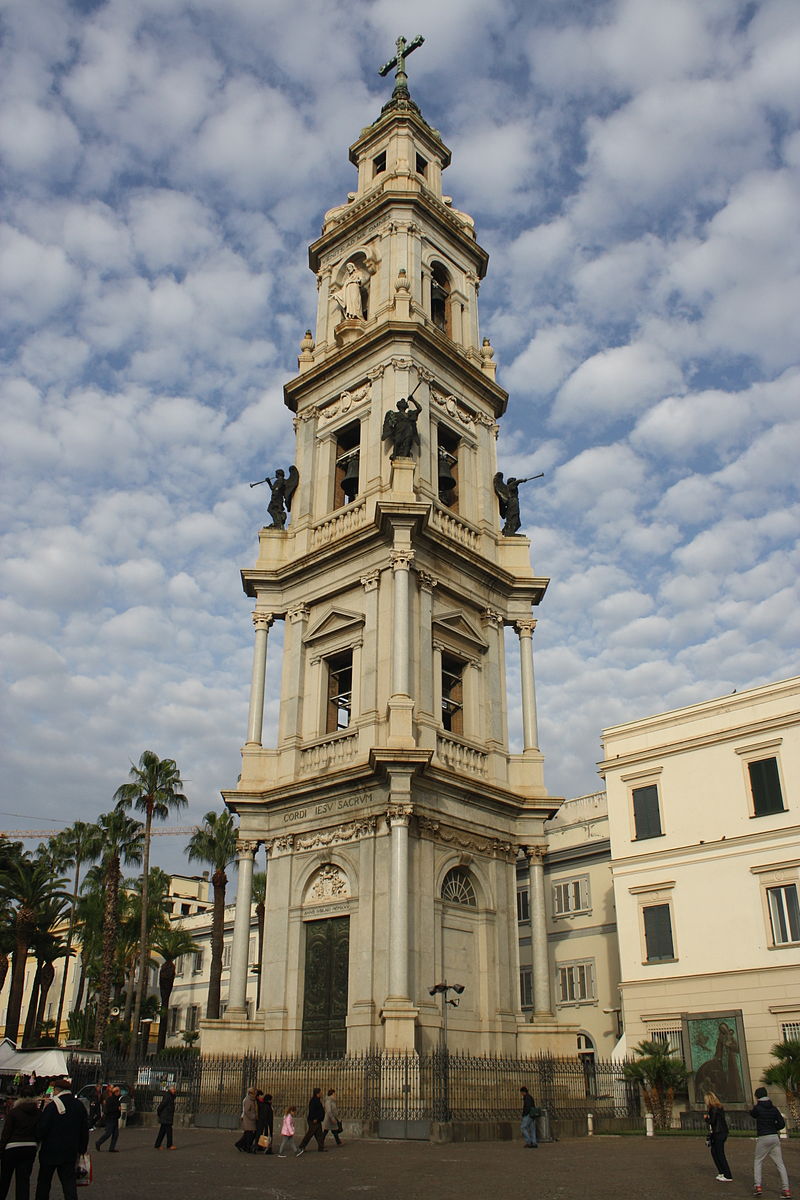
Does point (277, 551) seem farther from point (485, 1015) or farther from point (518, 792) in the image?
point (485, 1015)

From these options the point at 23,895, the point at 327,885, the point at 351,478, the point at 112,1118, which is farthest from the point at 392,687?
the point at 23,895

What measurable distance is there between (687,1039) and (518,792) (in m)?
10.2

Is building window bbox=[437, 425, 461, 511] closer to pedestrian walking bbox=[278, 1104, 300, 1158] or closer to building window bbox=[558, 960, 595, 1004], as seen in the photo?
pedestrian walking bbox=[278, 1104, 300, 1158]

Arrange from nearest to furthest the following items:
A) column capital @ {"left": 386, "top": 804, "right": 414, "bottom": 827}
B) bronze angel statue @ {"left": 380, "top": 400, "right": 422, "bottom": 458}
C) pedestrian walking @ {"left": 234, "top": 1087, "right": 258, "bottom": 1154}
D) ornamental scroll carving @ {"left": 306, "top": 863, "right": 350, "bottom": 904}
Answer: pedestrian walking @ {"left": 234, "top": 1087, "right": 258, "bottom": 1154}
column capital @ {"left": 386, "top": 804, "right": 414, "bottom": 827}
ornamental scroll carving @ {"left": 306, "top": 863, "right": 350, "bottom": 904}
bronze angel statue @ {"left": 380, "top": 400, "right": 422, "bottom": 458}

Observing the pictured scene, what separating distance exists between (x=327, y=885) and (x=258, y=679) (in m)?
6.52

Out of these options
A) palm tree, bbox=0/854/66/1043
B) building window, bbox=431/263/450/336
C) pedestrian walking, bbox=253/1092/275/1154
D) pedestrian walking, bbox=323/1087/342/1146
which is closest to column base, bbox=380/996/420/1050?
pedestrian walking, bbox=323/1087/342/1146

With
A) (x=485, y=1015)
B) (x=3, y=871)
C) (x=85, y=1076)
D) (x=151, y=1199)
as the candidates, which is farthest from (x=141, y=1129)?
(x=3, y=871)

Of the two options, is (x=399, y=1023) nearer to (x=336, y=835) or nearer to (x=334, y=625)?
(x=336, y=835)

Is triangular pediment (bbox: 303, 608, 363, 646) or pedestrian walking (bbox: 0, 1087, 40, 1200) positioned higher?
triangular pediment (bbox: 303, 608, 363, 646)

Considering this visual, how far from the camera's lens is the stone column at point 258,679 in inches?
1077

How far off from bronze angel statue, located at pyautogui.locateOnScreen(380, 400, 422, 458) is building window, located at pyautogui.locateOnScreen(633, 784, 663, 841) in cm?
1499

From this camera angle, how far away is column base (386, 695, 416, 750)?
75.6ft

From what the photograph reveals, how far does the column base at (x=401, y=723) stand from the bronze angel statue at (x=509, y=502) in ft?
28.4

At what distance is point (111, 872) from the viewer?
47.4 m
